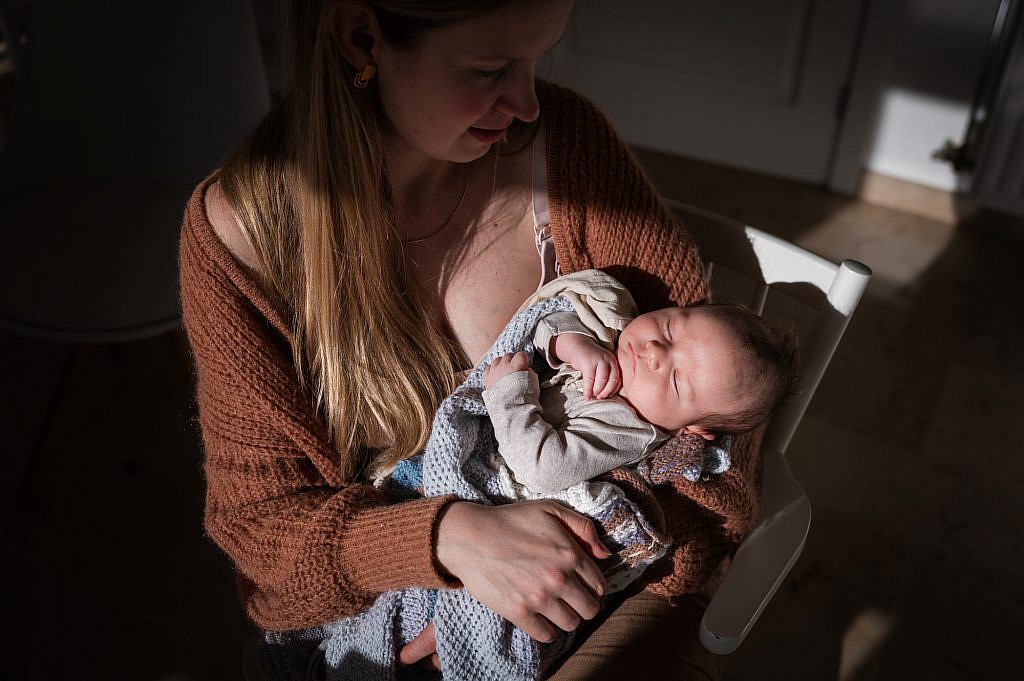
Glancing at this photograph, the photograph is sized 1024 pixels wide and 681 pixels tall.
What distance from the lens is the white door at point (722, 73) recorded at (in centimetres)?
285

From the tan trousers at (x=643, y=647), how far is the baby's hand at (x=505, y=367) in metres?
0.35

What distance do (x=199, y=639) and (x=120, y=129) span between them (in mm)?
1223

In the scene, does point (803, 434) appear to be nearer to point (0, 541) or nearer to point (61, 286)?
point (61, 286)

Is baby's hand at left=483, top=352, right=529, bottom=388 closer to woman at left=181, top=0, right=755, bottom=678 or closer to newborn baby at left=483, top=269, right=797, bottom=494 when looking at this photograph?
newborn baby at left=483, top=269, right=797, bottom=494

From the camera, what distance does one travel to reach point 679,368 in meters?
1.12

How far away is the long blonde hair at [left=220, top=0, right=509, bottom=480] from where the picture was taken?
967 mm

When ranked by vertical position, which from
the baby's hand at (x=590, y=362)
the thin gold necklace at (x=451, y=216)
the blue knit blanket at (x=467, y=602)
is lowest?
the blue knit blanket at (x=467, y=602)

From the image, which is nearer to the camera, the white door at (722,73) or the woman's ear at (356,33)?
the woman's ear at (356,33)

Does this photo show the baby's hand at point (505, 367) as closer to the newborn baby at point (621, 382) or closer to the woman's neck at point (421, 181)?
the newborn baby at point (621, 382)

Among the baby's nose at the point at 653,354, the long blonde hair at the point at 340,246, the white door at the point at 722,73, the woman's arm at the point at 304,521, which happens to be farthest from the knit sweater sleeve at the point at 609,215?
the white door at the point at 722,73

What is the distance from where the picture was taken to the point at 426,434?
1.16 meters

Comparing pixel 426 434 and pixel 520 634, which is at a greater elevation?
pixel 426 434

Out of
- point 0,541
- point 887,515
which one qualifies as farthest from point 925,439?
point 0,541

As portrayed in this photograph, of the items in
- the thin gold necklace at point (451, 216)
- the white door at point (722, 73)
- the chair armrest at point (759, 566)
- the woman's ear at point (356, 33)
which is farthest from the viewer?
the white door at point (722, 73)
